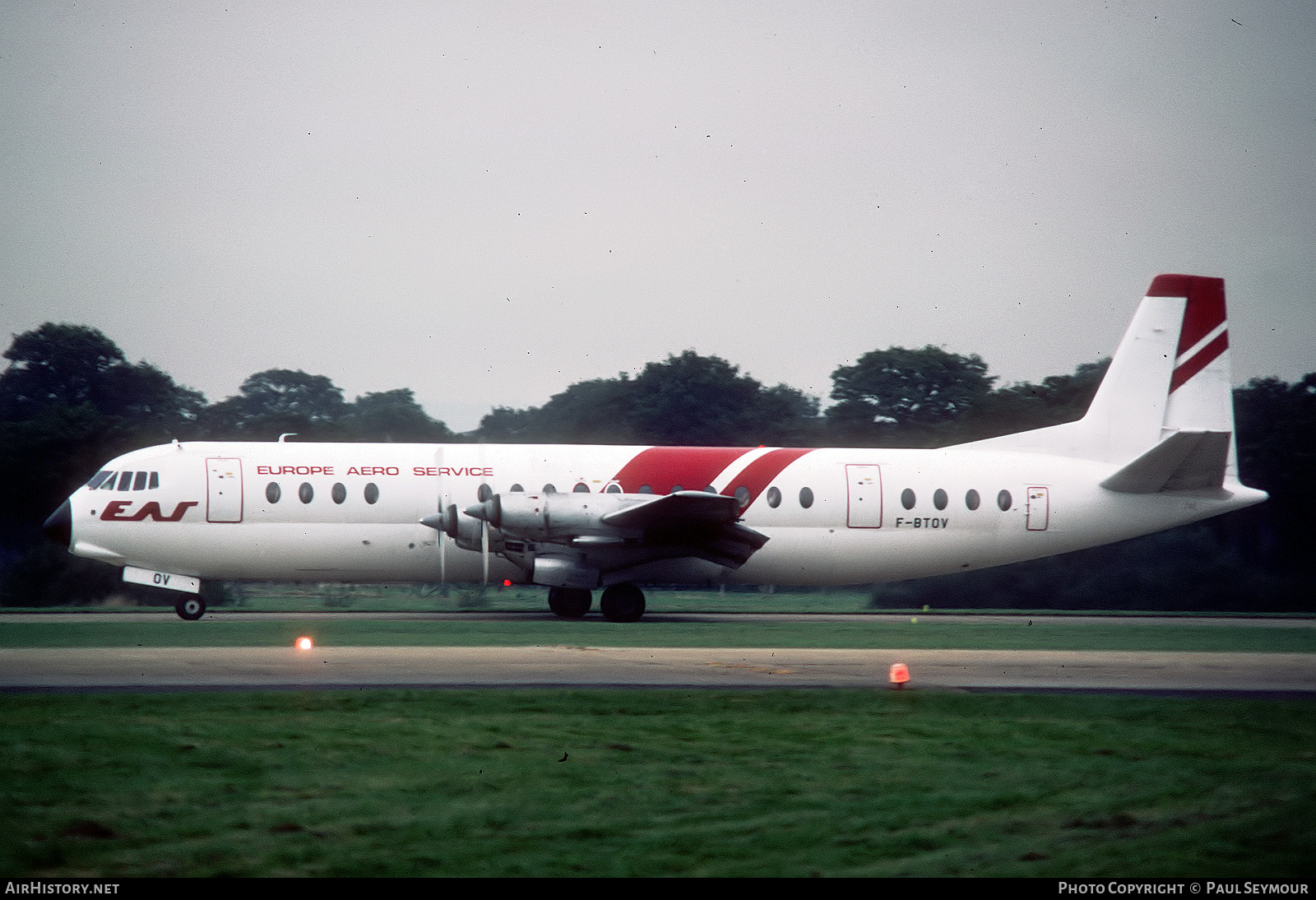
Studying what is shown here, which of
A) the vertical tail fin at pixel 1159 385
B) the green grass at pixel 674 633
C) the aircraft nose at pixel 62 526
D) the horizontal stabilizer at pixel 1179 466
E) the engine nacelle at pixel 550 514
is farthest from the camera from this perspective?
the vertical tail fin at pixel 1159 385

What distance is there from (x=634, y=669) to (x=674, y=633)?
6475mm

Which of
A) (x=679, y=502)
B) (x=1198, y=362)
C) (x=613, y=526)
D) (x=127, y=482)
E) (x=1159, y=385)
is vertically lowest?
(x=613, y=526)

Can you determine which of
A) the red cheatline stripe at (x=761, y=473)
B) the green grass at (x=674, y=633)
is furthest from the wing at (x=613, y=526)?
the green grass at (x=674, y=633)

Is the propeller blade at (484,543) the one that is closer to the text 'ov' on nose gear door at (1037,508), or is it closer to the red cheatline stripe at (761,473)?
the red cheatline stripe at (761,473)

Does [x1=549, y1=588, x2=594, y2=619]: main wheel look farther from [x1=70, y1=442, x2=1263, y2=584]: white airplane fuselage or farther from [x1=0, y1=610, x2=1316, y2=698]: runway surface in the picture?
[x1=0, y1=610, x2=1316, y2=698]: runway surface

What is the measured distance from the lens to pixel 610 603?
2625cm

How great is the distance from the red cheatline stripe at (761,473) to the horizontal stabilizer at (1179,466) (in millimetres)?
7366

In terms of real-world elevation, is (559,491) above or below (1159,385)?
below

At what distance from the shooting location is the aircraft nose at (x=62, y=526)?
83.4ft

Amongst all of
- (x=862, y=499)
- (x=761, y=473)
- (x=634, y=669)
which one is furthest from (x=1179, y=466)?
(x=634, y=669)

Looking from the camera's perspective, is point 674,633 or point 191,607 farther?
point 191,607

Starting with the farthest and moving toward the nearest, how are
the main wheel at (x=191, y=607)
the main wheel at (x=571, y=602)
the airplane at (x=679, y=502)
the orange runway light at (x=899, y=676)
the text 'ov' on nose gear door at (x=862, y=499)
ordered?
the text 'ov' on nose gear door at (x=862, y=499) → the main wheel at (x=571, y=602) → the airplane at (x=679, y=502) → the main wheel at (x=191, y=607) → the orange runway light at (x=899, y=676)

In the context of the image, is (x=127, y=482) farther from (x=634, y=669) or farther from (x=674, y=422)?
(x=674, y=422)
